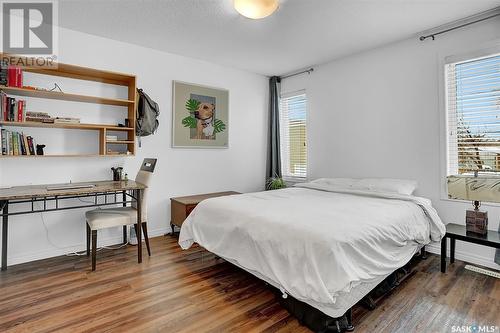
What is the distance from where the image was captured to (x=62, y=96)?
287 centimetres

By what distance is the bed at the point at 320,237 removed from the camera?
1580mm

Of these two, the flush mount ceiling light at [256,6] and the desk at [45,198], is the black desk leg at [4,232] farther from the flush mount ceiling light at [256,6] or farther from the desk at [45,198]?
the flush mount ceiling light at [256,6]

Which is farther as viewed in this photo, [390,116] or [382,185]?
[390,116]

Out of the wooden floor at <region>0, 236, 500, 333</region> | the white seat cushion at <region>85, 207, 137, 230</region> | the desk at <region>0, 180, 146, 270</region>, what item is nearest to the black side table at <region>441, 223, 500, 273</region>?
the wooden floor at <region>0, 236, 500, 333</region>

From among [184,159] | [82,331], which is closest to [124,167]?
[184,159]

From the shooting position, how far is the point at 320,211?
2189 mm

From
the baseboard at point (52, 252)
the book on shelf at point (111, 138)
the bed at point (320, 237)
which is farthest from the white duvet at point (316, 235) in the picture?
the book on shelf at point (111, 138)

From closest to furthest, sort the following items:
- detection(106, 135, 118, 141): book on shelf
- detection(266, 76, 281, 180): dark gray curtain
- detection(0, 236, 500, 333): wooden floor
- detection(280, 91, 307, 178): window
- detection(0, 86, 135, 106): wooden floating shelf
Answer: detection(0, 236, 500, 333): wooden floor
detection(0, 86, 135, 106): wooden floating shelf
detection(106, 135, 118, 141): book on shelf
detection(280, 91, 307, 178): window
detection(266, 76, 281, 180): dark gray curtain

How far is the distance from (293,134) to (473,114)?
8.25 ft

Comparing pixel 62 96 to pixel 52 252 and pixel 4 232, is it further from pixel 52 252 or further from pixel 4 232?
pixel 52 252

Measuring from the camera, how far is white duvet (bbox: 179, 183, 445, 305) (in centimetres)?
158

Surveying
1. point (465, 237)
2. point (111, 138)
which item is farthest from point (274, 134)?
point (465, 237)

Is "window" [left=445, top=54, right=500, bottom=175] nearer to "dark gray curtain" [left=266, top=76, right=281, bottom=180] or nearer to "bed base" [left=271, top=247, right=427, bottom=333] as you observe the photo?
"bed base" [left=271, top=247, right=427, bottom=333]

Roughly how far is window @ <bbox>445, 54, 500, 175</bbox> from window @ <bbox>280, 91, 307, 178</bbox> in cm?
204
